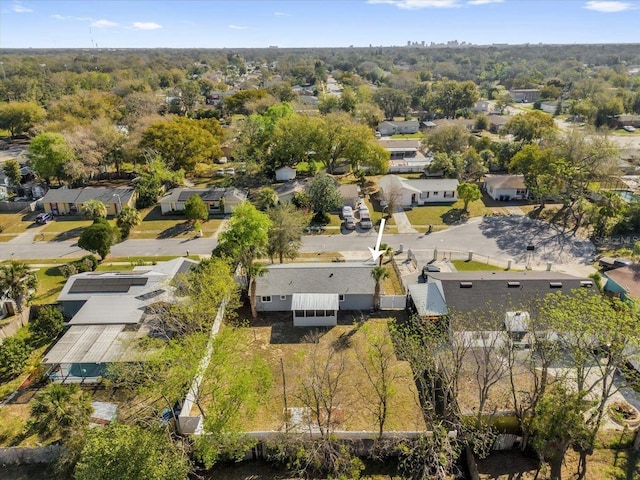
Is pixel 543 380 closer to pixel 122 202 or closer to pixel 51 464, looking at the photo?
pixel 51 464

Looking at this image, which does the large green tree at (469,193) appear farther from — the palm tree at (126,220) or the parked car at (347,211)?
the palm tree at (126,220)

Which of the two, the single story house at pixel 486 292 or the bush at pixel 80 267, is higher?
the single story house at pixel 486 292

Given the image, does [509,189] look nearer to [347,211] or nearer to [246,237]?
[347,211]

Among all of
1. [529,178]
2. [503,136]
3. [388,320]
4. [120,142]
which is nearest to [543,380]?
[388,320]

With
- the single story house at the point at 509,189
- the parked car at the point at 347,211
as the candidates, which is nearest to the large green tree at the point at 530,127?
the single story house at the point at 509,189

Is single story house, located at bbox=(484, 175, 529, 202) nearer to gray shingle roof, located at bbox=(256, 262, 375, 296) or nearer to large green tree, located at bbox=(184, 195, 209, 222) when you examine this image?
gray shingle roof, located at bbox=(256, 262, 375, 296)
